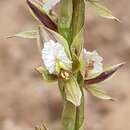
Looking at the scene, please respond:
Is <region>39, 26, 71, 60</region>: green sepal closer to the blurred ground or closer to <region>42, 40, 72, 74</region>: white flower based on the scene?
<region>42, 40, 72, 74</region>: white flower

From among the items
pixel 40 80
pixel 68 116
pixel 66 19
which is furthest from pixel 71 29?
pixel 40 80

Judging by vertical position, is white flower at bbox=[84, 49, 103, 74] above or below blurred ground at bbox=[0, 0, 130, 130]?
above

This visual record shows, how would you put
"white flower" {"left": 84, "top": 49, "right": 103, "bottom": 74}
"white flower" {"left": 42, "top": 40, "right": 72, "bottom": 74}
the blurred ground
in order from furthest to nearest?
the blurred ground < "white flower" {"left": 84, "top": 49, "right": 103, "bottom": 74} < "white flower" {"left": 42, "top": 40, "right": 72, "bottom": 74}

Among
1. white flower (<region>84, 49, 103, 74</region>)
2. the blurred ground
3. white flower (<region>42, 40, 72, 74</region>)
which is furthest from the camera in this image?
the blurred ground

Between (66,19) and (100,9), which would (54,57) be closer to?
(66,19)

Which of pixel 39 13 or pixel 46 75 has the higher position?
pixel 39 13

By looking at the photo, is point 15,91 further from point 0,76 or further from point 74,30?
point 74,30

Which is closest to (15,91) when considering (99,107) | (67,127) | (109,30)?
(99,107)

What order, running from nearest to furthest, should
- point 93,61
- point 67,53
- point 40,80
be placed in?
point 67,53 → point 93,61 → point 40,80

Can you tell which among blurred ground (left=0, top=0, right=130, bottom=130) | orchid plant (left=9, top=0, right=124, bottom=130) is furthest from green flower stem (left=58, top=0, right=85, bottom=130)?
blurred ground (left=0, top=0, right=130, bottom=130)
